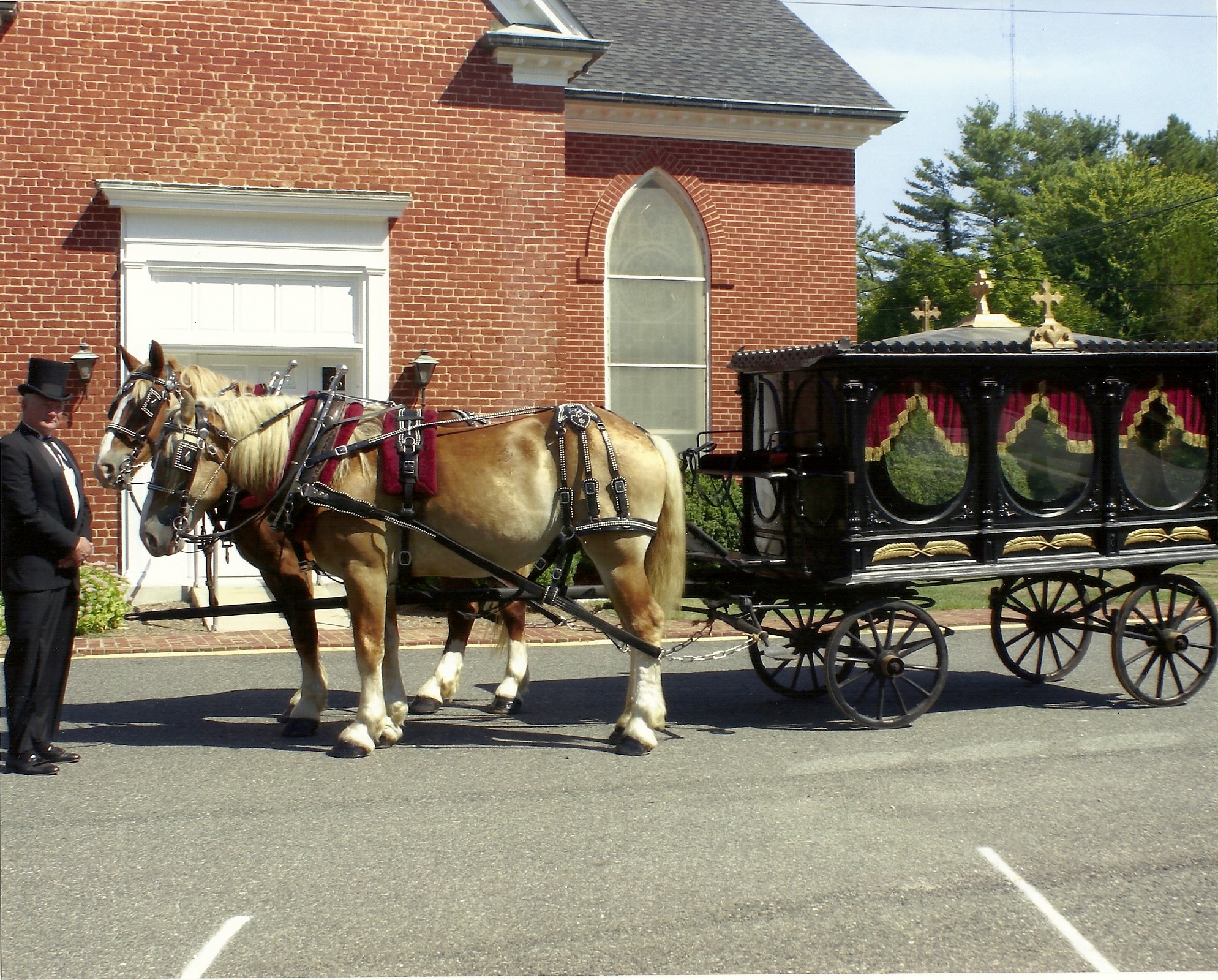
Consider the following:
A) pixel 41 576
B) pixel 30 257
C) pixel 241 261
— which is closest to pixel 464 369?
pixel 241 261

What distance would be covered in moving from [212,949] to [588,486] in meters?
3.36

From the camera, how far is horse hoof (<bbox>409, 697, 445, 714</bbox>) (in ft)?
25.8

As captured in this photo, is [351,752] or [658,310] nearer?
[351,752]

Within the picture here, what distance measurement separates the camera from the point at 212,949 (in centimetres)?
410

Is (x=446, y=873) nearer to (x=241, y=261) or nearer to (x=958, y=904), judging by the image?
(x=958, y=904)

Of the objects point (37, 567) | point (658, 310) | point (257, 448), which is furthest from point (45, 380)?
point (658, 310)

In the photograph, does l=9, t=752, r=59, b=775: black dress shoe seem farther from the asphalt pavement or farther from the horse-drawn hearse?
the horse-drawn hearse

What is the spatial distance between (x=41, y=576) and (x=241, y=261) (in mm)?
7296

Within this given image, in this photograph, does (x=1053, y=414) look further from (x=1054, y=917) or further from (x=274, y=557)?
(x=274, y=557)

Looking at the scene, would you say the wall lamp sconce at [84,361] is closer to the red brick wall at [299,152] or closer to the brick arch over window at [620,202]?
the red brick wall at [299,152]

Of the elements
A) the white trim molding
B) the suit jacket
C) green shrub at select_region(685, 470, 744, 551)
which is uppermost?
the white trim molding

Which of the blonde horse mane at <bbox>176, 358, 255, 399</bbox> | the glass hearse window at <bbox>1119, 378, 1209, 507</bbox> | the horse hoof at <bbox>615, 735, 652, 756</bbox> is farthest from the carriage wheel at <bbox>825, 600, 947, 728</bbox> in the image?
the blonde horse mane at <bbox>176, 358, 255, 399</bbox>

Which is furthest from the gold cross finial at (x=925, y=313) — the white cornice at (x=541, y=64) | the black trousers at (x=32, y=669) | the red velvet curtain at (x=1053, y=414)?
the black trousers at (x=32, y=669)

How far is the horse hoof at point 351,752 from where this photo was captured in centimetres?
662
